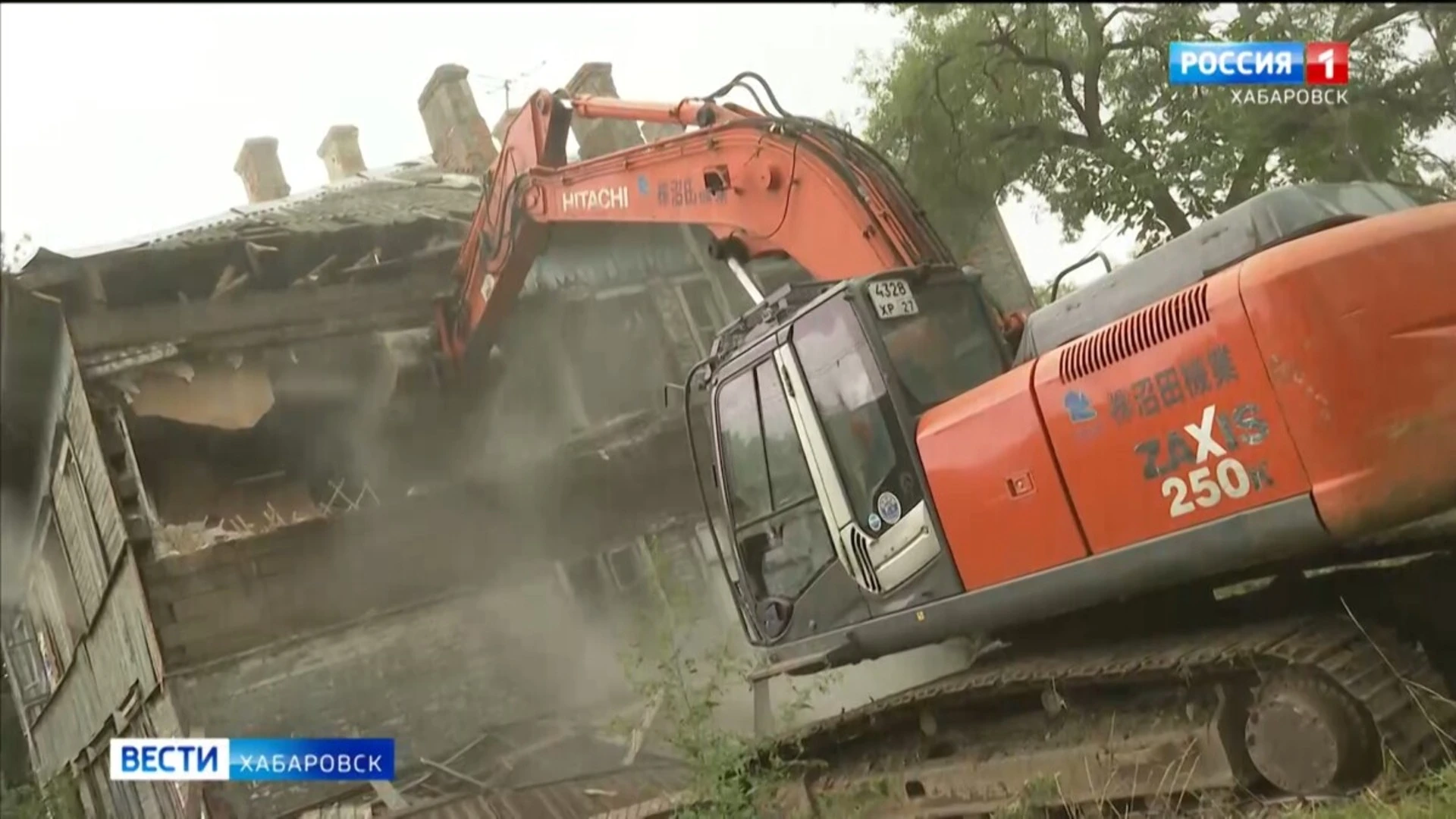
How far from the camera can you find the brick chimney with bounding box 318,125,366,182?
14.8 metres

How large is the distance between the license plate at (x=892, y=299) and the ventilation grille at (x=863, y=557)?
88 cm

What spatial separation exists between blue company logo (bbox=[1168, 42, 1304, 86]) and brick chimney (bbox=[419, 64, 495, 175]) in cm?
806

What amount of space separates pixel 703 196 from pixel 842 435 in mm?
2578

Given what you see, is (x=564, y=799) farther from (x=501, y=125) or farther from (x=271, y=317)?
(x=501, y=125)

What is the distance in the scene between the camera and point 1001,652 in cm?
505

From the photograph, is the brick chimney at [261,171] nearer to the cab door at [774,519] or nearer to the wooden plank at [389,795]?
the wooden plank at [389,795]

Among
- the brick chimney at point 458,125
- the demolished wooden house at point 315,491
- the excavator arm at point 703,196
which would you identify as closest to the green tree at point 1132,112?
the demolished wooden house at point 315,491

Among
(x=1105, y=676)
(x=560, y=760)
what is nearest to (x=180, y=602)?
(x=560, y=760)

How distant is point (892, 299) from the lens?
4.66 m

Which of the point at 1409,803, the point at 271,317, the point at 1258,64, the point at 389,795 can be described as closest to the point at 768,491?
the point at 1409,803

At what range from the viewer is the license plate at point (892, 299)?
15.1 feet

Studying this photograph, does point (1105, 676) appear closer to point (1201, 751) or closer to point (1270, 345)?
point (1201, 751)

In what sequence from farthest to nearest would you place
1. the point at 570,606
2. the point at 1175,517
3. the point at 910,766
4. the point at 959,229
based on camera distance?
the point at 959,229
the point at 570,606
the point at 910,766
the point at 1175,517

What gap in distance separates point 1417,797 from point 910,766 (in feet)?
7.07
